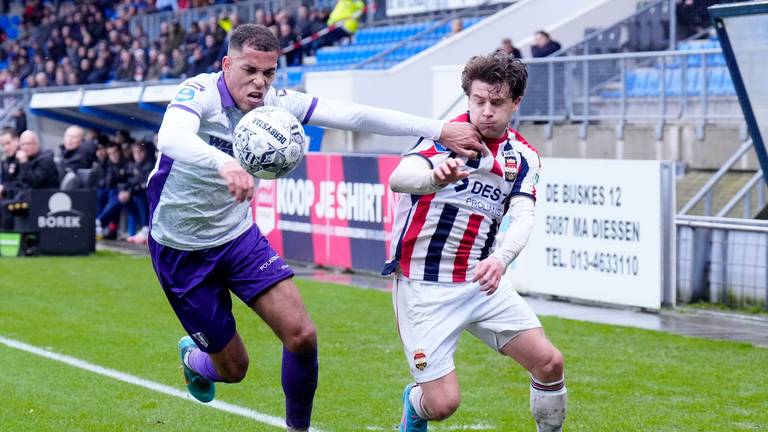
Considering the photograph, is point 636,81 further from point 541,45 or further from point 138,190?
point 138,190

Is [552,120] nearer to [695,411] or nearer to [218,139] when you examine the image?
[695,411]

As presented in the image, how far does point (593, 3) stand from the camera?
77.2 feet

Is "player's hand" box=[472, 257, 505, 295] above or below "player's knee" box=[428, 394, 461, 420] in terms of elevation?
above

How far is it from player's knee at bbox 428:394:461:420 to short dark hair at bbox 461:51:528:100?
4.66 ft

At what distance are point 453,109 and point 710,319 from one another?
8523 mm

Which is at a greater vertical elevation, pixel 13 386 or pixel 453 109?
pixel 453 109

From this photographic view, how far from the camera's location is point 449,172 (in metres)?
5.52

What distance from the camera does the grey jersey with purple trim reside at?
243 inches

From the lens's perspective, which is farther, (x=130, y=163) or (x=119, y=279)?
(x=130, y=163)

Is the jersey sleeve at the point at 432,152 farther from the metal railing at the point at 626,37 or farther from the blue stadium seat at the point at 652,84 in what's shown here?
the metal railing at the point at 626,37

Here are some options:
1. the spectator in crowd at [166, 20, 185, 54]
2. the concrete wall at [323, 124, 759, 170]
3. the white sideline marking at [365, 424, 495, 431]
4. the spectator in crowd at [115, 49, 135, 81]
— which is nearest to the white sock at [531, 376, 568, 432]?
the white sideline marking at [365, 424, 495, 431]

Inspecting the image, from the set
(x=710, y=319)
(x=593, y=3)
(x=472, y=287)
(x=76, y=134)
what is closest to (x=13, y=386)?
(x=472, y=287)

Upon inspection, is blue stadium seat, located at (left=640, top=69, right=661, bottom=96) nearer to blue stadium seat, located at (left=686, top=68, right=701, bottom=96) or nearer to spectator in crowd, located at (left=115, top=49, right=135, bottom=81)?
blue stadium seat, located at (left=686, top=68, right=701, bottom=96)

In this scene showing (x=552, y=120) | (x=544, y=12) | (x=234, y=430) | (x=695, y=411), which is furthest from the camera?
(x=544, y=12)
